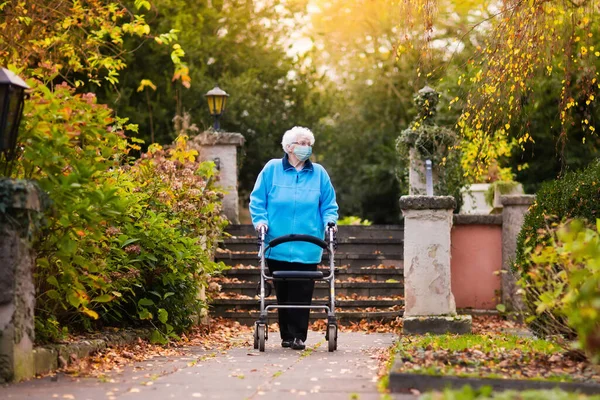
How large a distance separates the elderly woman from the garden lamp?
111 inches

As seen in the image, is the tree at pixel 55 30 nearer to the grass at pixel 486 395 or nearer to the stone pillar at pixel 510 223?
the stone pillar at pixel 510 223

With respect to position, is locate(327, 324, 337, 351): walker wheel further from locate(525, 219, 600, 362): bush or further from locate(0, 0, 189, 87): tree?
locate(0, 0, 189, 87): tree

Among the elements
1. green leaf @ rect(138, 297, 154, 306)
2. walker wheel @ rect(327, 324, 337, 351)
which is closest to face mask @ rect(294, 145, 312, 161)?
walker wheel @ rect(327, 324, 337, 351)

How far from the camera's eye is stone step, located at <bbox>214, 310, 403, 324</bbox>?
12.0 metres

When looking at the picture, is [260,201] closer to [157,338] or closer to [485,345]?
[157,338]

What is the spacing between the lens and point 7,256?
5980 millimetres

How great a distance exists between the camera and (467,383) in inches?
218

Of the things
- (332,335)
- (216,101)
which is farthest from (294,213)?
(216,101)

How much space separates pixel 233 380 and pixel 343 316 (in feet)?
18.9

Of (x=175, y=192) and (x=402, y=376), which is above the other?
(x=175, y=192)

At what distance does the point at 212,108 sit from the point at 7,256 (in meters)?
10.1

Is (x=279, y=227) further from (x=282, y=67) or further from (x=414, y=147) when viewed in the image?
(x=282, y=67)

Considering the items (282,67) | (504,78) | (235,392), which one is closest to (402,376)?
(235,392)

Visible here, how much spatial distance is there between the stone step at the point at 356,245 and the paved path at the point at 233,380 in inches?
223
